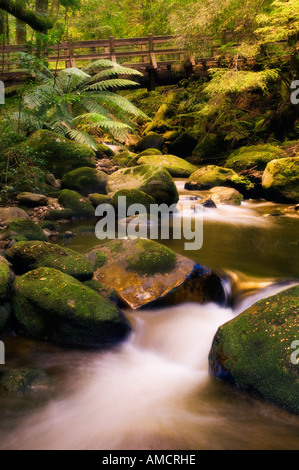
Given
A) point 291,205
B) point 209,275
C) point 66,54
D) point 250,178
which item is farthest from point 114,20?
point 209,275

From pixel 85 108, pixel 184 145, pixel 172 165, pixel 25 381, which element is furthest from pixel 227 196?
pixel 25 381

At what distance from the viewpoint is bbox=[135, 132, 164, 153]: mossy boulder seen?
13.5 meters

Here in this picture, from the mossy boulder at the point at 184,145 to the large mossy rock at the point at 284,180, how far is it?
532 cm

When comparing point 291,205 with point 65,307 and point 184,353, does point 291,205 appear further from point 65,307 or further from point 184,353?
point 65,307

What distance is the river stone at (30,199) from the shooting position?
267 inches

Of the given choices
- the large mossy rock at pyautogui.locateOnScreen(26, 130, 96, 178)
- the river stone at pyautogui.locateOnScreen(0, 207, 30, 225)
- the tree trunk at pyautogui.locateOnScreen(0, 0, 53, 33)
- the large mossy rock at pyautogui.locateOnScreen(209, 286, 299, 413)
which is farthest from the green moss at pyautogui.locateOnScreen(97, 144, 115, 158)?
the large mossy rock at pyautogui.locateOnScreen(209, 286, 299, 413)

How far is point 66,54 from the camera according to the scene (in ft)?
49.6

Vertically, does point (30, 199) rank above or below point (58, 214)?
above

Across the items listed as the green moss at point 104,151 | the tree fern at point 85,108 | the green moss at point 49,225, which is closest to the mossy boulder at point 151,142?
the tree fern at point 85,108

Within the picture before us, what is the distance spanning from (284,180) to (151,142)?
6576mm

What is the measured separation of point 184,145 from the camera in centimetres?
1320

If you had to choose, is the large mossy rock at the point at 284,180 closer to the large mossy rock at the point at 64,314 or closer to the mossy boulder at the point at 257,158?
the mossy boulder at the point at 257,158

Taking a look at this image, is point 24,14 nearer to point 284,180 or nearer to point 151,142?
point 284,180

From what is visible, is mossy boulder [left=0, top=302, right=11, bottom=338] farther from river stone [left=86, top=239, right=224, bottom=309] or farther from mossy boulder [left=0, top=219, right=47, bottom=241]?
mossy boulder [left=0, top=219, right=47, bottom=241]
